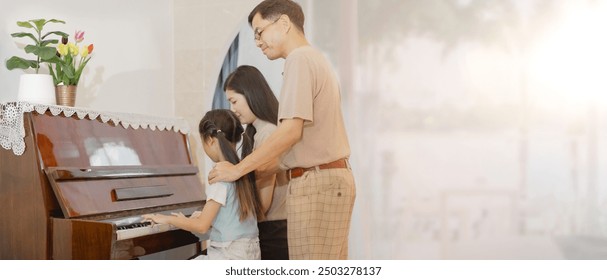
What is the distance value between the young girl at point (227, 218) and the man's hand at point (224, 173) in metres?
0.02

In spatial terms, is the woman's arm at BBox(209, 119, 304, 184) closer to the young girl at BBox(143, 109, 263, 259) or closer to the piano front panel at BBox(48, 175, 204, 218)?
the young girl at BBox(143, 109, 263, 259)

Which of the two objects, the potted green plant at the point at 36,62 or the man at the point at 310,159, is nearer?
the man at the point at 310,159

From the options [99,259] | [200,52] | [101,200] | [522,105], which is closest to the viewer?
[99,259]

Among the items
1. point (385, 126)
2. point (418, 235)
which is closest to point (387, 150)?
point (385, 126)

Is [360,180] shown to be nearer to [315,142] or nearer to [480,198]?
[480,198]

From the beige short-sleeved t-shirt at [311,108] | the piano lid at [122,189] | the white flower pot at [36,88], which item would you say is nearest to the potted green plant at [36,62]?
the white flower pot at [36,88]

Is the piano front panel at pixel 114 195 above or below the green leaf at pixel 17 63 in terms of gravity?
below

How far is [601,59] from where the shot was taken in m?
2.70

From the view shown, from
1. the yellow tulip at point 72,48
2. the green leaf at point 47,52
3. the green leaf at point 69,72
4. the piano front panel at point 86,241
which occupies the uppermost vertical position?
the yellow tulip at point 72,48

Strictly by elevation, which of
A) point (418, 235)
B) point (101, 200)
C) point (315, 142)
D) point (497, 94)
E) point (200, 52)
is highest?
point (200, 52)

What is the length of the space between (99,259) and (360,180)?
1240 mm

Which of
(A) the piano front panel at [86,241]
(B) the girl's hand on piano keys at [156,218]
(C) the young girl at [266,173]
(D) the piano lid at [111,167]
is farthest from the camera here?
(C) the young girl at [266,173]

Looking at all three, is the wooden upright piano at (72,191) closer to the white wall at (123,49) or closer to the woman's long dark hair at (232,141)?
the woman's long dark hair at (232,141)

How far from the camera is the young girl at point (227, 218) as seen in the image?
2.35 metres
